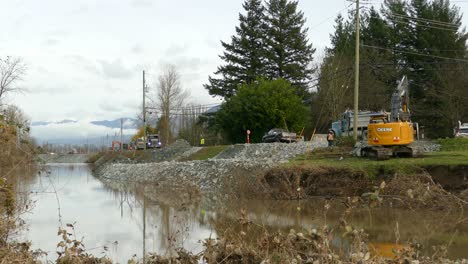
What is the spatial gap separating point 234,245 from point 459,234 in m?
7.63

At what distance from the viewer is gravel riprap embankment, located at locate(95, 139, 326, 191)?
2597cm

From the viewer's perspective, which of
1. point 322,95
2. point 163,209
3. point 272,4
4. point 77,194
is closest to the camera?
point 163,209

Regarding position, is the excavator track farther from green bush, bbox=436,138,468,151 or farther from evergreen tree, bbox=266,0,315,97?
evergreen tree, bbox=266,0,315,97

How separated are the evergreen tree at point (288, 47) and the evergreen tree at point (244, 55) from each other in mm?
1405

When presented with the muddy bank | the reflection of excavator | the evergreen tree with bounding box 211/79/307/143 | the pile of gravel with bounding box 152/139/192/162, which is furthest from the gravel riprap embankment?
the evergreen tree with bounding box 211/79/307/143

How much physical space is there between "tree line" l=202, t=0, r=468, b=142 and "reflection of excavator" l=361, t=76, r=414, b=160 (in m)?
22.9

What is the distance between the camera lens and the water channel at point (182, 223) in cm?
1155

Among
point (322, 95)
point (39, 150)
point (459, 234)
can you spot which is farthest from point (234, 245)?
point (322, 95)

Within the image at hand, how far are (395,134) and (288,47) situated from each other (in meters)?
41.2

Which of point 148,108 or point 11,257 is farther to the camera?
point 148,108

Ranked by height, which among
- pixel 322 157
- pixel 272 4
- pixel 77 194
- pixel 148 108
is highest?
pixel 272 4

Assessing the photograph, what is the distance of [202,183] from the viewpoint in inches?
1082

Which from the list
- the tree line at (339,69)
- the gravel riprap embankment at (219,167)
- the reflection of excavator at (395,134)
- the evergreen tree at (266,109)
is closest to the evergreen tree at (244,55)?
the tree line at (339,69)

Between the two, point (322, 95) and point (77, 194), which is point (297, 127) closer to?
point (322, 95)
